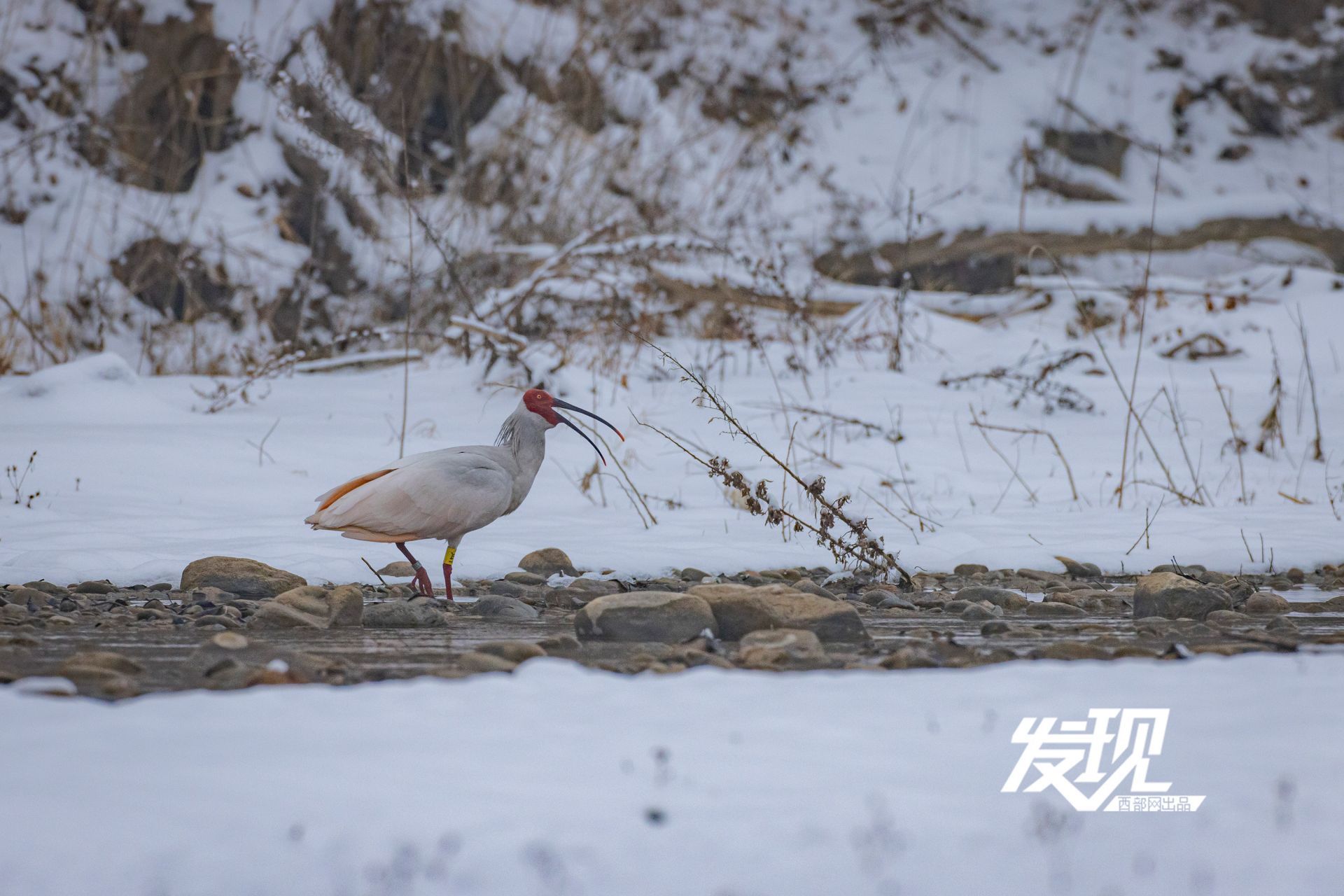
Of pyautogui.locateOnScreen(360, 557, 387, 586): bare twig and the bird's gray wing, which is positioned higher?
the bird's gray wing

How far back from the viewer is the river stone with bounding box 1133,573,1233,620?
10.6 feet

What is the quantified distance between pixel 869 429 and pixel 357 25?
640cm

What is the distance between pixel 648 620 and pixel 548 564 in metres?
1.34

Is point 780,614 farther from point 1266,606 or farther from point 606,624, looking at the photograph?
point 1266,606

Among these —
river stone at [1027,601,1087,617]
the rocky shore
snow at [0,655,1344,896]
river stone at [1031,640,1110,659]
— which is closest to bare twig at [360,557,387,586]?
the rocky shore

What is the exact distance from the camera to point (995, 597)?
3.59 meters

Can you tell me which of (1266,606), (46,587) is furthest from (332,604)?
(1266,606)

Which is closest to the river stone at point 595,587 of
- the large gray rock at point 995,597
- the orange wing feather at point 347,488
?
the orange wing feather at point 347,488

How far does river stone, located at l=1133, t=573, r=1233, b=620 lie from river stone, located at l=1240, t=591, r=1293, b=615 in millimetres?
127

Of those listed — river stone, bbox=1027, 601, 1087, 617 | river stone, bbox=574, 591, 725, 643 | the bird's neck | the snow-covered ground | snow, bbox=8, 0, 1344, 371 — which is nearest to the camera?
river stone, bbox=574, 591, 725, 643

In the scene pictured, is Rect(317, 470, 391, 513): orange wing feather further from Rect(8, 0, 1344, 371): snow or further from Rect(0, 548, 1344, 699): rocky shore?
Rect(8, 0, 1344, 371): snow

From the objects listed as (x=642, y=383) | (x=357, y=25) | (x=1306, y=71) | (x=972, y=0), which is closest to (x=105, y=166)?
(x=357, y=25)

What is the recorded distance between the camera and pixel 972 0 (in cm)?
1412

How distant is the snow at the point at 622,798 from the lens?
60.2 inches
